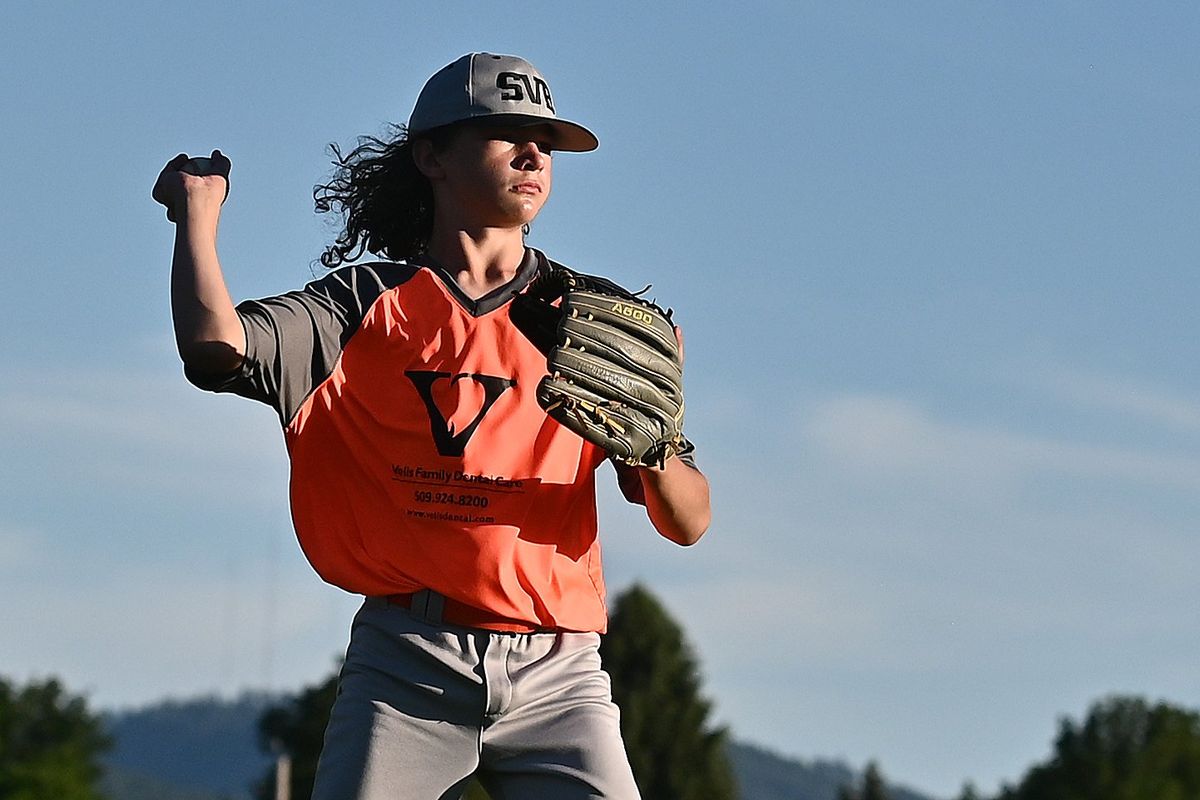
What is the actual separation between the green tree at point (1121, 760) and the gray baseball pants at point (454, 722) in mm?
72384

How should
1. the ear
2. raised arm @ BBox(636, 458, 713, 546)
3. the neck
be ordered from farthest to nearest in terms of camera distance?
the ear, the neck, raised arm @ BBox(636, 458, 713, 546)

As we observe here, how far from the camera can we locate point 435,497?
6273 mm

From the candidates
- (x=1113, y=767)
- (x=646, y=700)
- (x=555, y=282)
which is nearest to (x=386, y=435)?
(x=555, y=282)

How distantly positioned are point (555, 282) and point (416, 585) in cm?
94

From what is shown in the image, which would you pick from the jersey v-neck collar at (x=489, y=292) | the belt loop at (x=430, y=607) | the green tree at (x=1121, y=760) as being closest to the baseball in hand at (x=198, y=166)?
the jersey v-neck collar at (x=489, y=292)

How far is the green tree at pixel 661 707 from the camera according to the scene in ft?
235

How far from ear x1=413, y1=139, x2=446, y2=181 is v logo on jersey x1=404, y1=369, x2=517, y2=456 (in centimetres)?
72

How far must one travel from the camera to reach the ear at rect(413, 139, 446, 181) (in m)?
6.79

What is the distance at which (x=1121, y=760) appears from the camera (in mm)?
79000

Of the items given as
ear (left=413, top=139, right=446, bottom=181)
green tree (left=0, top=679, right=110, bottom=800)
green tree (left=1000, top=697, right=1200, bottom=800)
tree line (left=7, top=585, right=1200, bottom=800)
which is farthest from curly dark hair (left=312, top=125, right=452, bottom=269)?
green tree (left=0, top=679, right=110, bottom=800)

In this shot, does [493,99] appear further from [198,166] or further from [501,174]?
[198,166]

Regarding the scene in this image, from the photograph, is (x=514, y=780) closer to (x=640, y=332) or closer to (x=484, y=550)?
(x=484, y=550)

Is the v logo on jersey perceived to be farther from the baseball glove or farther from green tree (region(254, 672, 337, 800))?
green tree (region(254, 672, 337, 800))

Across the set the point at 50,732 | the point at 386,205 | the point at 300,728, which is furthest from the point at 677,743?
the point at 386,205
